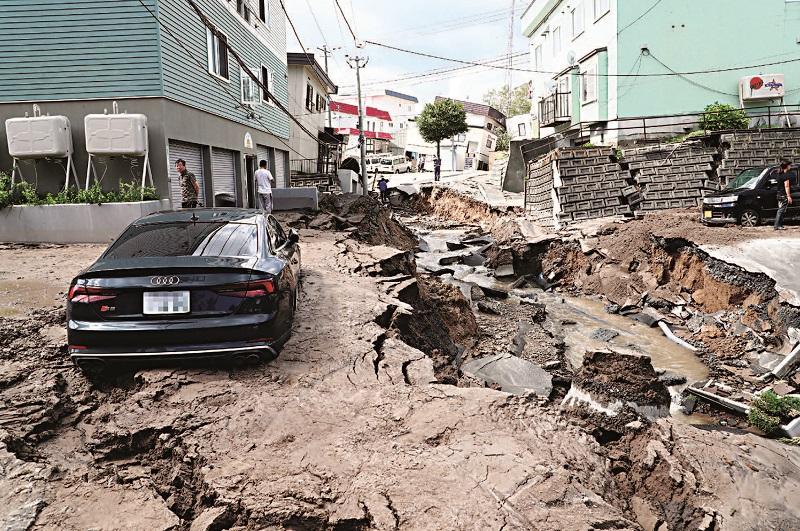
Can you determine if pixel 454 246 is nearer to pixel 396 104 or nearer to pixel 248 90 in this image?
pixel 248 90

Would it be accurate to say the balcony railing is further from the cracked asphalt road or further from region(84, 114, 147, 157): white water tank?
the cracked asphalt road

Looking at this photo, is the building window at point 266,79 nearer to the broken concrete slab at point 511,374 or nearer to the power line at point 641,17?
the power line at point 641,17

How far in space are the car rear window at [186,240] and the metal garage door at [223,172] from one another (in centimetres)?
1070

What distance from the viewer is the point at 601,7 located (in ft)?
78.8

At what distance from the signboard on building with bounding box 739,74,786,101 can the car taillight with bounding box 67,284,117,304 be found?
25.3 m

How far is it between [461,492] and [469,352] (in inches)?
222

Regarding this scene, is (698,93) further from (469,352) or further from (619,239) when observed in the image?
(469,352)

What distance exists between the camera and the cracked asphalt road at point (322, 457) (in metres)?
2.83

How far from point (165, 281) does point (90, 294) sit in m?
0.60

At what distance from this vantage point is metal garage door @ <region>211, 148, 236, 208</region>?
1585 cm

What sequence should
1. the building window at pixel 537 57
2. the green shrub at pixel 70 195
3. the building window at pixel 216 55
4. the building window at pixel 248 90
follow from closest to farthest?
the green shrub at pixel 70 195 → the building window at pixel 216 55 → the building window at pixel 248 90 → the building window at pixel 537 57

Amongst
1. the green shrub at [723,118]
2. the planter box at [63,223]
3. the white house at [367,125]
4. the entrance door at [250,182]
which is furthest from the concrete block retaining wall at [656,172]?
the white house at [367,125]

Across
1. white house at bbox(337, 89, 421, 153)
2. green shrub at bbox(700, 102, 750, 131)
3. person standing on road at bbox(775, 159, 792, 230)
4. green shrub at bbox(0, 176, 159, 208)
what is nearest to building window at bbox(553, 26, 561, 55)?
green shrub at bbox(700, 102, 750, 131)

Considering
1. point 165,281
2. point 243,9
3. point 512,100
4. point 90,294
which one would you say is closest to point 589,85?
point 243,9
